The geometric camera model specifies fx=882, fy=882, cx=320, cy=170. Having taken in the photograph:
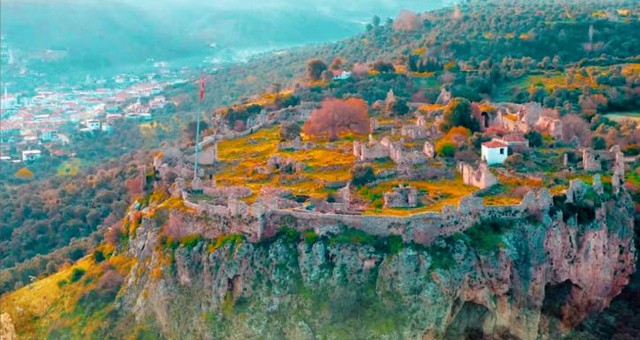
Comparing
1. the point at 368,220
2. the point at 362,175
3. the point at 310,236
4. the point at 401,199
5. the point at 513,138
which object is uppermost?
the point at 513,138

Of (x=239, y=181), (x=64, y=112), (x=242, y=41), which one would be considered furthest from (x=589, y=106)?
(x=242, y=41)

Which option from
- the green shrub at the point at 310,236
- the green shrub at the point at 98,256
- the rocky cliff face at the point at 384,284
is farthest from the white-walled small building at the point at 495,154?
the green shrub at the point at 98,256

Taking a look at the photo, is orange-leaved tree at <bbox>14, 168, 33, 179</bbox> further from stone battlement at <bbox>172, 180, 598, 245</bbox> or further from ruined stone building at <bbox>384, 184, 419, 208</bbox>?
ruined stone building at <bbox>384, 184, 419, 208</bbox>

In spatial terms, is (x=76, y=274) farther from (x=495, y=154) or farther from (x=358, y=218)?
(x=495, y=154)

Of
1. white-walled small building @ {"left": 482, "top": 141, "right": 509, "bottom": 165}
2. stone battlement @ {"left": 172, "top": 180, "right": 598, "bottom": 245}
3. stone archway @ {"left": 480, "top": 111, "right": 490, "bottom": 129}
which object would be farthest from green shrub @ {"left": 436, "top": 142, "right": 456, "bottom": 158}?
stone battlement @ {"left": 172, "top": 180, "right": 598, "bottom": 245}

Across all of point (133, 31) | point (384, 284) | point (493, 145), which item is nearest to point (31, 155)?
point (133, 31)

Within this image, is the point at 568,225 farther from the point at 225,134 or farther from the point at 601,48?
the point at 601,48

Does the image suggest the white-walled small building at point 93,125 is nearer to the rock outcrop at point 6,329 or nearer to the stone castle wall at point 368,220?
the rock outcrop at point 6,329
